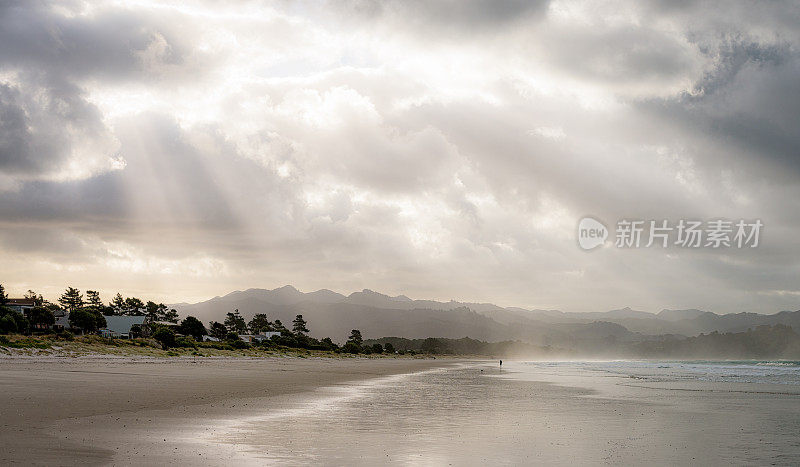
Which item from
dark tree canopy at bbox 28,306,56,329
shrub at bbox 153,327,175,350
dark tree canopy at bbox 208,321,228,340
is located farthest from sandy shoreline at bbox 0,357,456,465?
dark tree canopy at bbox 208,321,228,340

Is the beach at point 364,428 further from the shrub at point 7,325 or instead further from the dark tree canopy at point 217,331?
the dark tree canopy at point 217,331

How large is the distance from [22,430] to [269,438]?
6316mm

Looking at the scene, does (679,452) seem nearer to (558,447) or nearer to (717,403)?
(558,447)

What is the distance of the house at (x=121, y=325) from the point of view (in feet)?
415

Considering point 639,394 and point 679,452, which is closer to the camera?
point 679,452

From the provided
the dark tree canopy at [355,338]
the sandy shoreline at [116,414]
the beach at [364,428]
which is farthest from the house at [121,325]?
the beach at [364,428]

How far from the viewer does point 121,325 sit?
131 m

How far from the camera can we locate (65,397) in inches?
883

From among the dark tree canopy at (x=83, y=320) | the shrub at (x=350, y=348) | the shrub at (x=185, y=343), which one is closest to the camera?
the shrub at (x=185, y=343)

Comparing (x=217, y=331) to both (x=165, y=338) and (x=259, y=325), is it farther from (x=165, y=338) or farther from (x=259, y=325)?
(x=165, y=338)

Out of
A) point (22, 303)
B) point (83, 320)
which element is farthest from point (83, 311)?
point (22, 303)

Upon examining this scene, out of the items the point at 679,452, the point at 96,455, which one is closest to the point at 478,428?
the point at 679,452

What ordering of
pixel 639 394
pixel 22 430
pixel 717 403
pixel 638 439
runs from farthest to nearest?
1. pixel 639 394
2. pixel 717 403
3. pixel 638 439
4. pixel 22 430

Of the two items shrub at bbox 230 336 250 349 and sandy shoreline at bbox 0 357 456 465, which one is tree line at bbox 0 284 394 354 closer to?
shrub at bbox 230 336 250 349
